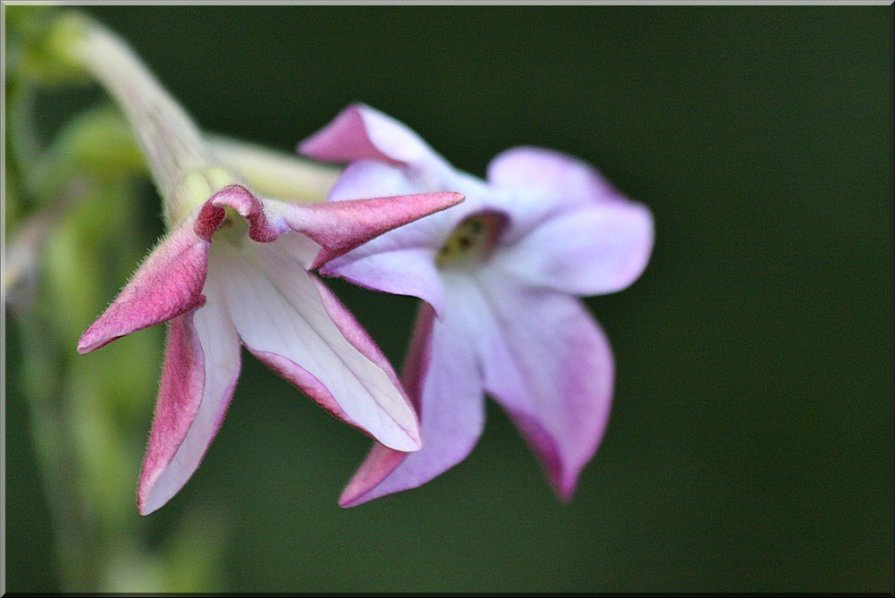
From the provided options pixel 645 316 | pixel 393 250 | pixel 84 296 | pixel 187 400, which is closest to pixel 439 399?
pixel 393 250

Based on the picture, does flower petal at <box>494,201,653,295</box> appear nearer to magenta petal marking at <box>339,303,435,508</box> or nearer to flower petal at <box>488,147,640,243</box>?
flower petal at <box>488,147,640,243</box>

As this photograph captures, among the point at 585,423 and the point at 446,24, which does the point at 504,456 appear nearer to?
the point at 446,24

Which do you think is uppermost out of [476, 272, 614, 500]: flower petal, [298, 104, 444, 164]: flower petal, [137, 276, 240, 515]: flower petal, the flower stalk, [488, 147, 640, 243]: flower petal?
[298, 104, 444, 164]: flower petal

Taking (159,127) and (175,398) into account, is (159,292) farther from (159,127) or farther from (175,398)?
(159,127)

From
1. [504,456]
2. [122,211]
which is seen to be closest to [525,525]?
[504,456]

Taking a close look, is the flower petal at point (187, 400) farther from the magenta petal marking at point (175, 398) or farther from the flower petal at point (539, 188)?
the flower petal at point (539, 188)

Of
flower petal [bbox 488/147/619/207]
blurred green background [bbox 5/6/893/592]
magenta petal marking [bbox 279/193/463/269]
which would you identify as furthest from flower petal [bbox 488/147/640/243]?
blurred green background [bbox 5/6/893/592]
